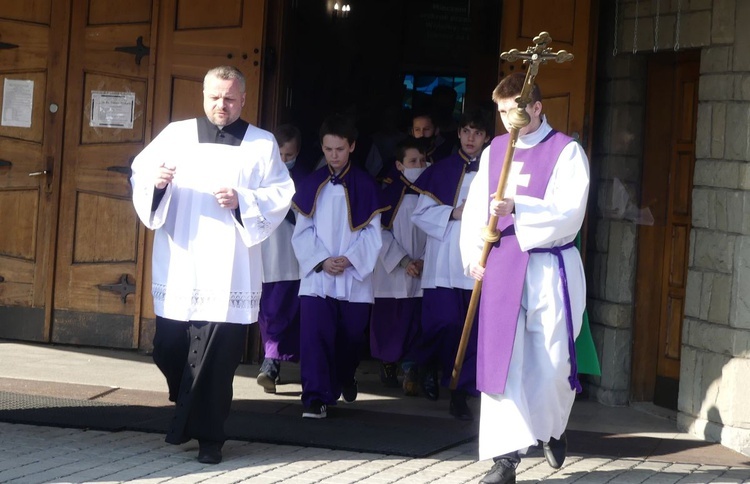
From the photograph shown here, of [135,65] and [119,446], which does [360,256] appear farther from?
[135,65]

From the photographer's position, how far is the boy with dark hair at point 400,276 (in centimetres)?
864

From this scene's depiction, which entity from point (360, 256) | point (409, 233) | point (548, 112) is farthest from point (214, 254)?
point (548, 112)

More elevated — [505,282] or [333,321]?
[505,282]

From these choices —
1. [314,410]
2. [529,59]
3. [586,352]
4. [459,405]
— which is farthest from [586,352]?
[314,410]

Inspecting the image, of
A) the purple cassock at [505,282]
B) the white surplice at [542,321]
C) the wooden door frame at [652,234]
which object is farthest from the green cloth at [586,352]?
the wooden door frame at [652,234]

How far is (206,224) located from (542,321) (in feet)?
5.45

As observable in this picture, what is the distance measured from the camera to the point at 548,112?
8648mm

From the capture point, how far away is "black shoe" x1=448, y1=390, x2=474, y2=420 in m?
7.93

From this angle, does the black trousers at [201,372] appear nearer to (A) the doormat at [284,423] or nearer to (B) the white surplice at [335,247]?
(A) the doormat at [284,423]

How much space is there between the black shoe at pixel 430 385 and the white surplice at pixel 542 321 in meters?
2.03

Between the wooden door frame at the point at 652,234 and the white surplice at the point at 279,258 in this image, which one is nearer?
the wooden door frame at the point at 652,234

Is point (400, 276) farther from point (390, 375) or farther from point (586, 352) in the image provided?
point (586, 352)

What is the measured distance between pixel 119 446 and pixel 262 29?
3524 mm

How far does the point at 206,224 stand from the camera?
6570 millimetres
